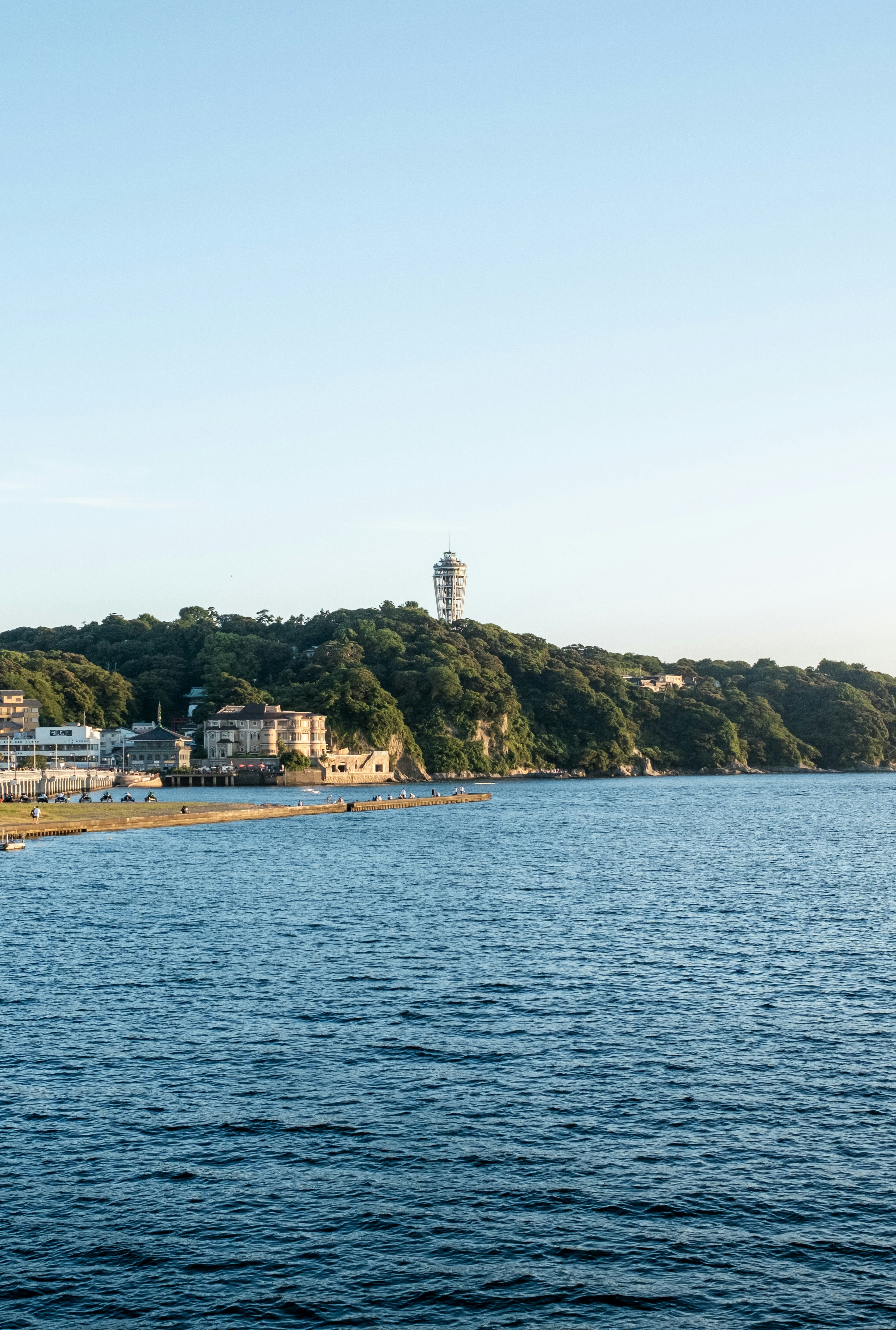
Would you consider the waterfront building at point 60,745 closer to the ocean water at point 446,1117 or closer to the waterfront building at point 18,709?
the waterfront building at point 18,709

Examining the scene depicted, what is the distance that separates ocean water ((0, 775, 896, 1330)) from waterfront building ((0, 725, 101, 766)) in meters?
147

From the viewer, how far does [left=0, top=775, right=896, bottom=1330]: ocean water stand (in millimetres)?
17234

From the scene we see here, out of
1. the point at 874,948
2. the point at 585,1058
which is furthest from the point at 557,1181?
the point at 874,948

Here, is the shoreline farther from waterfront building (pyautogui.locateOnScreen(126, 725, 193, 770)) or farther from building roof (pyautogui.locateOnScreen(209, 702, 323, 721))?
waterfront building (pyautogui.locateOnScreen(126, 725, 193, 770))

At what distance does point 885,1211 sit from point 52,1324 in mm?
13267

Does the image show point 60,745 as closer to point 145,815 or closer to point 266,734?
point 266,734

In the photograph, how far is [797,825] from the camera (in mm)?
110250

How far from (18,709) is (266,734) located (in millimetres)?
41563

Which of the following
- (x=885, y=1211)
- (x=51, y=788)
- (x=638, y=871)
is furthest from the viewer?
(x=51, y=788)

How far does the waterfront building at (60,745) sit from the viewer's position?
191750 millimetres

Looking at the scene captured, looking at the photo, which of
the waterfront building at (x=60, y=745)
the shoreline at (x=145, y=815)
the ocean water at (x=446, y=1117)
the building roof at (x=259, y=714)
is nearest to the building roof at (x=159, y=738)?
the waterfront building at (x=60, y=745)

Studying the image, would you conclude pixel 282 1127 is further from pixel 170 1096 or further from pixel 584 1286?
pixel 584 1286

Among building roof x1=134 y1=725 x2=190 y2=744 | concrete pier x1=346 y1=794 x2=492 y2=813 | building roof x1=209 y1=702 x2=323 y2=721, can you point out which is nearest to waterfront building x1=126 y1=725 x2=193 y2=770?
building roof x1=134 y1=725 x2=190 y2=744

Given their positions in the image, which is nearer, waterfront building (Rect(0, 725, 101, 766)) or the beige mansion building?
waterfront building (Rect(0, 725, 101, 766))
